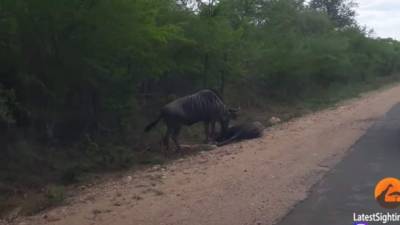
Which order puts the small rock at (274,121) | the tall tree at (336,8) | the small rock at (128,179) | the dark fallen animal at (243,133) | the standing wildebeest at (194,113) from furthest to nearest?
the tall tree at (336,8) → the small rock at (274,121) → the dark fallen animal at (243,133) → the standing wildebeest at (194,113) → the small rock at (128,179)

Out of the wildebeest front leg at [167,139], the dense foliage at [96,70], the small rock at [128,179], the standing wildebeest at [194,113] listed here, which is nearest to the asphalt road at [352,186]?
the small rock at [128,179]

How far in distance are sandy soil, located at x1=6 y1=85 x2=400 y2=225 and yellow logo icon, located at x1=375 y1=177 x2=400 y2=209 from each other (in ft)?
3.38

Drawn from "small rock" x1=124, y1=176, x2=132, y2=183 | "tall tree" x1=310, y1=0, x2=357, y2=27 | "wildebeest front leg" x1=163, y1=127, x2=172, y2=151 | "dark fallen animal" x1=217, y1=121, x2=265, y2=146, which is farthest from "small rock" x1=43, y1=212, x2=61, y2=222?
"tall tree" x1=310, y1=0, x2=357, y2=27

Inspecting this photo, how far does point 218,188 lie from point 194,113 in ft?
21.5

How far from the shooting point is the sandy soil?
8.20m

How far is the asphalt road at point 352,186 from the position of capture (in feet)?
25.3

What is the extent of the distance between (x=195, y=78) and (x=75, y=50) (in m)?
7.82

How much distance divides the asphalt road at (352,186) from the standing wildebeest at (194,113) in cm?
402

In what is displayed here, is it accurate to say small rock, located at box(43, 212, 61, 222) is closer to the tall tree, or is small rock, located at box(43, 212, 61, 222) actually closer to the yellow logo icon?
the yellow logo icon

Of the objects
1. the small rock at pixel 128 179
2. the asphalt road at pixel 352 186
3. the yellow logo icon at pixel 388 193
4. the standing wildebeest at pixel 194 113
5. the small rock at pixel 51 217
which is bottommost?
the small rock at pixel 128 179

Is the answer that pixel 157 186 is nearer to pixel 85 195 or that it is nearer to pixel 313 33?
pixel 85 195

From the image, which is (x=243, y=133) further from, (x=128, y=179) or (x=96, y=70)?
(x=128, y=179)

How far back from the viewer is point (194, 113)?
16.2 metres

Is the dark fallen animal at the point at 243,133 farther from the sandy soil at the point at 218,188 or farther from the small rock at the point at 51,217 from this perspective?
the small rock at the point at 51,217
